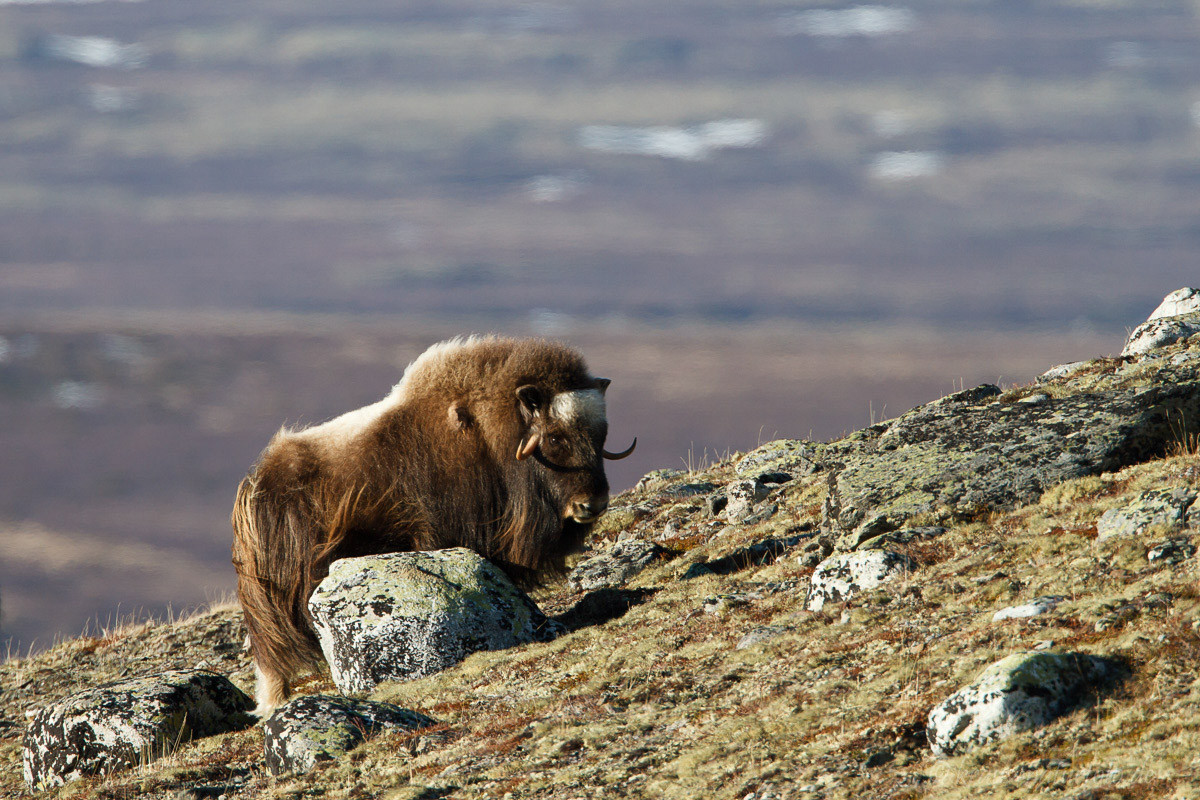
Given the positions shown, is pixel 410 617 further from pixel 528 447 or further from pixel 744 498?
pixel 744 498

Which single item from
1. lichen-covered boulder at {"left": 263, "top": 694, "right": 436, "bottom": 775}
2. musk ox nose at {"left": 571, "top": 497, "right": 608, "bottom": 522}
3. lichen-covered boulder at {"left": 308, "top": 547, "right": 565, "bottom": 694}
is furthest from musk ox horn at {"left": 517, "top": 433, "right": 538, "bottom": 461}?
lichen-covered boulder at {"left": 263, "top": 694, "right": 436, "bottom": 775}

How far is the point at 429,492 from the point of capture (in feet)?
32.3

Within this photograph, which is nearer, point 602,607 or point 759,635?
point 759,635

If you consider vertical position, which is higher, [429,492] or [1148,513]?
[1148,513]

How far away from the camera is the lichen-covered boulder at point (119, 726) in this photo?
27.3 ft

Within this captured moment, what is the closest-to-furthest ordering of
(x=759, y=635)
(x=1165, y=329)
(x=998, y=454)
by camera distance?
(x=759, y=635), (x=998, y=454), (x=1165, y=329)

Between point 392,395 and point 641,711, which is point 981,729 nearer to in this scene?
point 641,711

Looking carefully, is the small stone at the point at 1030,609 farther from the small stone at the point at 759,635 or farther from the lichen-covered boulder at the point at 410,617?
the lichen-covered boulder at the point at 410,617

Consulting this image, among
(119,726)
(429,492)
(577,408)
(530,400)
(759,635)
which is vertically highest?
(530,400)

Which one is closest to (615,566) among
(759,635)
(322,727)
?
(759,635)

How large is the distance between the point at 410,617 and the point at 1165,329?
956cm

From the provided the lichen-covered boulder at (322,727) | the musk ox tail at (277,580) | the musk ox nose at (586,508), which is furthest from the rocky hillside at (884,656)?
the musk ox tail at (277,580)

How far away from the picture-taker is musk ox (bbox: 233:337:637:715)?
32.0 ft

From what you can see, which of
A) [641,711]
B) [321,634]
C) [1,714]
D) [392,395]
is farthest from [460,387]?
[1,714]
